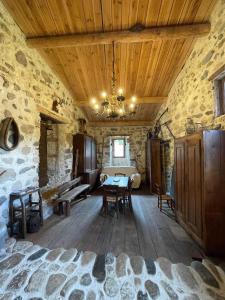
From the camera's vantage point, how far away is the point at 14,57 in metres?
2.64

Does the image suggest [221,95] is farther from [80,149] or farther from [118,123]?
[118,123]

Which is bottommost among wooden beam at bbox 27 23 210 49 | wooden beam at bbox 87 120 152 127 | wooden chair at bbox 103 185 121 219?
wooden chair at bbox 103 185 121 219

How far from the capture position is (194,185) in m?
2.45

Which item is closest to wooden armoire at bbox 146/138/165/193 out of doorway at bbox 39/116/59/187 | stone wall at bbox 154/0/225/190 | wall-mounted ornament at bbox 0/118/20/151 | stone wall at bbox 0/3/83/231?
stone wall at bbox 154/0/225/190

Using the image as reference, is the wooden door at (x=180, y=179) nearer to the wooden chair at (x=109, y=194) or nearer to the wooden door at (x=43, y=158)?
the wooden chair at (x=109, y=194)

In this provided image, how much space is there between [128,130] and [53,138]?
3.74 meters

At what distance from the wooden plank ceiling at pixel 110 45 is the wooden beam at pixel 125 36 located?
7cm

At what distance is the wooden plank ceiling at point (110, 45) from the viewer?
2510mm

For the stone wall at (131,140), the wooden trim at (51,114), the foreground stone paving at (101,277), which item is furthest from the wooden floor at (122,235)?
the stone wall at (131,140)

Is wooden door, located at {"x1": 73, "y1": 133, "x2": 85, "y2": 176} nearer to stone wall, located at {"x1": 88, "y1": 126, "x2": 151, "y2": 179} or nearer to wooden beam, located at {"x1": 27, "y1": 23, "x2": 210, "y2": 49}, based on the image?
stone wall, located at {"x1": 88, "y1": 126, "x2": 151, "y2": 179}

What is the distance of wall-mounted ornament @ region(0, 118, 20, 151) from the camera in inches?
89.8

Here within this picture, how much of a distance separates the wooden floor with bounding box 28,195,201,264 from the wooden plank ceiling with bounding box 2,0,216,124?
338 cm

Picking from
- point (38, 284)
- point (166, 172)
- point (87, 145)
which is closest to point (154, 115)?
point (166, 172)

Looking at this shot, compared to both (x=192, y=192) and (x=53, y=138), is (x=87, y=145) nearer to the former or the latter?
(x=53, y=138)
